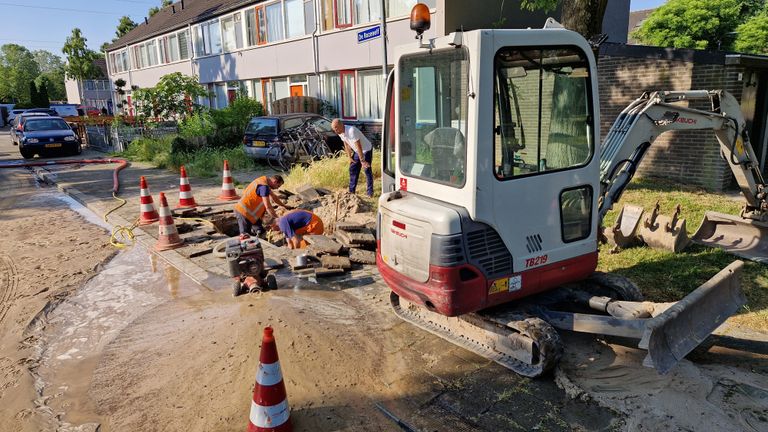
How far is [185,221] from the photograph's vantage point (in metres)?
9.21

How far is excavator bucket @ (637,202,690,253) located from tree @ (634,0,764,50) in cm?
2503

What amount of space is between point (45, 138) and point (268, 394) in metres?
21.5

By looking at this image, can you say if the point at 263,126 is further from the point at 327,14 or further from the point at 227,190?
the point at 327,14

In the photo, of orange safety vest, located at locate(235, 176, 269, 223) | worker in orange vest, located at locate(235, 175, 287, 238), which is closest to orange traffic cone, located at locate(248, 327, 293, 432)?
worker in orange vest, located at locate(235, 175, 287, 238)

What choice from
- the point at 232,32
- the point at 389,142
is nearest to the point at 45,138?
the point at 232,32

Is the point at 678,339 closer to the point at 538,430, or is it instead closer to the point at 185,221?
the point at 538,430

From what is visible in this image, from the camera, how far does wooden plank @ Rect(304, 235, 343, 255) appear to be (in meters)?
6.95

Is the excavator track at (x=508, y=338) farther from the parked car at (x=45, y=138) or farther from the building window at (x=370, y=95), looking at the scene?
the parked car at (x=45, y=138)

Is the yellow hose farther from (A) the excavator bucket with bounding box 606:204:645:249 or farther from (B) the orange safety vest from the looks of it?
(A) the excavator bucket with bounding box 606:204:645:249

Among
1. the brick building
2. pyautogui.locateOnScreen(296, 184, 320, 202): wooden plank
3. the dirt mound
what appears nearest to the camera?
the dirt mound

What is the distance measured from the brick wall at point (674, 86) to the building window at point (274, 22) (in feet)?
48.2

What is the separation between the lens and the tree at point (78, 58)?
188 feet

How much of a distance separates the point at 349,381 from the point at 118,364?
2.14 m

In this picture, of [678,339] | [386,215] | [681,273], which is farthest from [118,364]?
[681,273]
